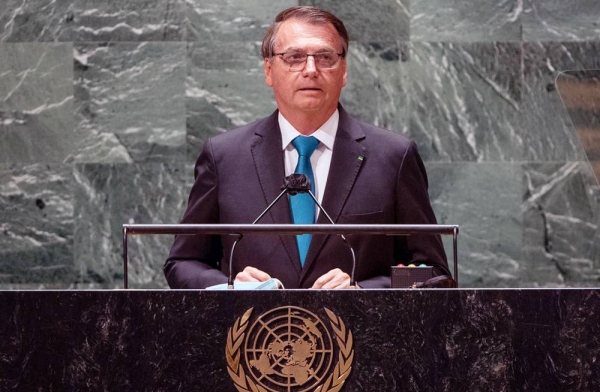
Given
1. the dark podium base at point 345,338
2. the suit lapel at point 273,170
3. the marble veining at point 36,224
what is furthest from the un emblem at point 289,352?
the marble veining at point 36,224

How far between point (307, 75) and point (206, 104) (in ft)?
6.73

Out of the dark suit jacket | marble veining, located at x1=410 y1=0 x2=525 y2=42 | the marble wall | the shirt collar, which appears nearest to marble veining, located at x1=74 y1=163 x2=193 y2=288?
the marble wall

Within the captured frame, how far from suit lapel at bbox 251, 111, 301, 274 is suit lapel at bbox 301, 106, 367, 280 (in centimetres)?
8

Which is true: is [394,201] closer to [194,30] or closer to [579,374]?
[579,374]

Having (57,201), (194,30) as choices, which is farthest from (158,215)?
(194,30)

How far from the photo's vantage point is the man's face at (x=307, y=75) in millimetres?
4039

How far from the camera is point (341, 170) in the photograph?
13.3ft

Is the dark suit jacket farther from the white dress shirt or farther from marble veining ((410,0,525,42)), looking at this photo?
marble veining ((410,0,525,42))

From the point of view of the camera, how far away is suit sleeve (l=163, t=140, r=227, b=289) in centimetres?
389

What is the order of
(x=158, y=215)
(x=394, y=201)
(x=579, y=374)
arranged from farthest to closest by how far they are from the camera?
(x=158, y=215) < (x=394, y=201) < (x=579, y=374)

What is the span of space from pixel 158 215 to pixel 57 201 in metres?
0.57

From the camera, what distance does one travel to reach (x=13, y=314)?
2662mm

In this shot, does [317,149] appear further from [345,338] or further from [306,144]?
[345,338]

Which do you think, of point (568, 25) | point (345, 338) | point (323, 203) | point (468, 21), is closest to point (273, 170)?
point (323, 203)
